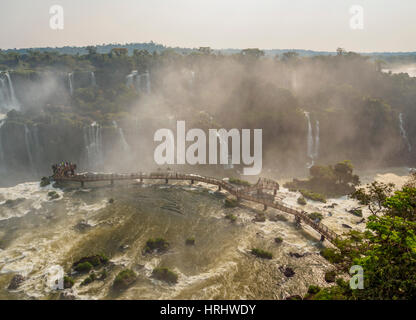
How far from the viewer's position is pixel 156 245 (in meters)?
33.8

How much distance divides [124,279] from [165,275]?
427 cm

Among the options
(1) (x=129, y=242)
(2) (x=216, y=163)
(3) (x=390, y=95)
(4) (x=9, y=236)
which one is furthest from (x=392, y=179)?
(4) (x=9, y=236)

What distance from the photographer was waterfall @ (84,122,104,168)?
6531 centimetres

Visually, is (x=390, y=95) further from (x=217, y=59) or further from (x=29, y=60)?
(x=29, y=60)

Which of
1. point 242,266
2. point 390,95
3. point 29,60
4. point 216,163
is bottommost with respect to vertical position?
point 242,266

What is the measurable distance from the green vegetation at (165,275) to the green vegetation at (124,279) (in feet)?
7.37

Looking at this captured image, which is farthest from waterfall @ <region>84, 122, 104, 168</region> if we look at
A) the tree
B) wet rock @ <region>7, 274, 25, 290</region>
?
the tree

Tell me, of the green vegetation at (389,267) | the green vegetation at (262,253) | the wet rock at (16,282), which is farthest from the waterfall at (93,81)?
the green vegetation at (389,267)

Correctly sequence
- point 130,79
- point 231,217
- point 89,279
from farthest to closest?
point 130,79 < point 231,217 < point 89,279

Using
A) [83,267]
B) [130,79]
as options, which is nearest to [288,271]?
[83,267]

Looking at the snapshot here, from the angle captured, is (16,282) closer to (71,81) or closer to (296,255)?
(296,255)

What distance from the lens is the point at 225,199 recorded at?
4697cm

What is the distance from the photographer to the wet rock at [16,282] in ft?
87.2
